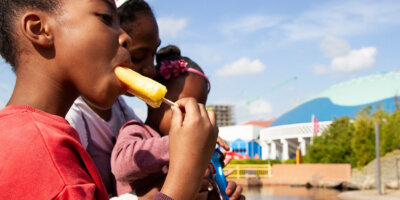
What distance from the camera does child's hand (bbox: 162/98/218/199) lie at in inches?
46.3

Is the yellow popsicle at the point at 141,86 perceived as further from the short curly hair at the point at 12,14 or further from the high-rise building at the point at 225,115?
the high-rise building at the point at 225,115

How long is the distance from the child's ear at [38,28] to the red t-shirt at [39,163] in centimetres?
24

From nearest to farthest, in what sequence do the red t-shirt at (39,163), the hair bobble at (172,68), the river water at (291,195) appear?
the red t-shirt at (39,163)
the hair bobble at (172,68)
the river water at (291,195)

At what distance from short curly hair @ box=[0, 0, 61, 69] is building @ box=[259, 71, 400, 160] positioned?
37.6 meters

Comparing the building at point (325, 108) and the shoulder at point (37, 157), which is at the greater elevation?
the building at point (325, 108)

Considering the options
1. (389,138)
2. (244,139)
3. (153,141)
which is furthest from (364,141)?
(244,139)

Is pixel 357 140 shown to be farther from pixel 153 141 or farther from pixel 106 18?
pixel 106 18

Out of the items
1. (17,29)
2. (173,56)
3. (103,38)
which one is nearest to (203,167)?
(103,38)

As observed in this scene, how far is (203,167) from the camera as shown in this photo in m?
1.23

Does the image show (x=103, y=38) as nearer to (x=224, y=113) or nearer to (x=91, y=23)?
(x=91, y=23)

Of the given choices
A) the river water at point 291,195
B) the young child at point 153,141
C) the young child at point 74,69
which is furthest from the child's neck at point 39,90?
the river water at point 291,195

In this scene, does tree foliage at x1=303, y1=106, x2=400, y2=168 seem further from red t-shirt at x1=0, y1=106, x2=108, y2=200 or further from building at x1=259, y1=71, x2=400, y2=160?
red t-shirt at x1=0, y1=106, x2=108, y2=200

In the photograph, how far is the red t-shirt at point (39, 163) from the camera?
94cm

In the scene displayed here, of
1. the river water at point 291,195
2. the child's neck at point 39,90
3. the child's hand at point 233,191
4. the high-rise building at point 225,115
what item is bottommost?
the river water at point 291,195
